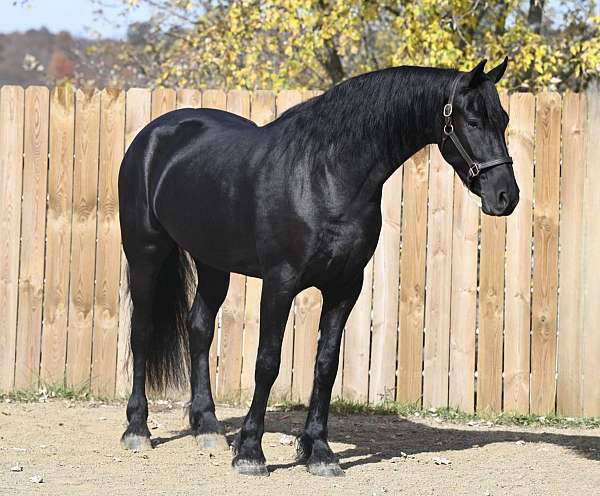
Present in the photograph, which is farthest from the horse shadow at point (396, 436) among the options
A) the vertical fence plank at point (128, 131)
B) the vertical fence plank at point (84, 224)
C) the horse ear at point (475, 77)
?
the horse ear at point (475, 77)

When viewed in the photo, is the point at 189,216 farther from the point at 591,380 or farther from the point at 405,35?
the point at 405,35

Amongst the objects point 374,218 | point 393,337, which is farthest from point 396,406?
point 374,218

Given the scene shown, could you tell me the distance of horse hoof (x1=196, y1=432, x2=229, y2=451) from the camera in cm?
598

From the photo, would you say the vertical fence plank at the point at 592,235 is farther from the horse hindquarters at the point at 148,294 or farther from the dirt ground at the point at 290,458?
the horse hindquarters at the point at 148,294

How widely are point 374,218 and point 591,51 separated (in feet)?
13.8

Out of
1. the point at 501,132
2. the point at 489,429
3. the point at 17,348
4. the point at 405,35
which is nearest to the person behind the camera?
the point at 501,132

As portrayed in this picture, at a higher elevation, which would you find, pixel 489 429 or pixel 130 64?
pixel 130 64

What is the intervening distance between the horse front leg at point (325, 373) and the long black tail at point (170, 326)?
3.96 ft

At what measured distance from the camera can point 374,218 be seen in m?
5.16

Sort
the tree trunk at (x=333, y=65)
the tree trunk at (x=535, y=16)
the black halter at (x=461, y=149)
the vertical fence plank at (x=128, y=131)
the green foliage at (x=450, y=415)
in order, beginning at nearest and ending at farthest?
the black halter at (x=461, y=149)
the green foliage at (x=450, y=415)
the vertical fence plank at (x=128, y=131)
the tree trunk at (x=535, y=16)
the tree trunk at (x=333, y=65)

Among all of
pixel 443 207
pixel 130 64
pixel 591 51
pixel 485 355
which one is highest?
pixel 130 64

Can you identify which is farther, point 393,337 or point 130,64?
point 130,64

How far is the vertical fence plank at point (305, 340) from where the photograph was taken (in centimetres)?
727

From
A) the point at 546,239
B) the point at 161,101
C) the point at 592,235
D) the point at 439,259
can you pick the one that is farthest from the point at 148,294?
the point at 592,235
